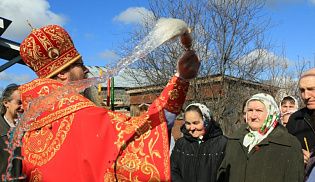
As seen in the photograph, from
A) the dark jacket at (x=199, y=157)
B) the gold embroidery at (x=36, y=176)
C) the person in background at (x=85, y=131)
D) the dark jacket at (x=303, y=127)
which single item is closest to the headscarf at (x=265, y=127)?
the dark jacket at (x=303, y=127)

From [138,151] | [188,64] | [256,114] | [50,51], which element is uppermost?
[50,51]

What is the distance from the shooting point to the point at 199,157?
4.99m

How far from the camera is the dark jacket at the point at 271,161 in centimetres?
410

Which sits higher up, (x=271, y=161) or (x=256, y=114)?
(x=256, y=114)

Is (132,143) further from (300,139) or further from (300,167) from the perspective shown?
(300,139)

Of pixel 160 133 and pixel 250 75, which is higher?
pixel 250 75

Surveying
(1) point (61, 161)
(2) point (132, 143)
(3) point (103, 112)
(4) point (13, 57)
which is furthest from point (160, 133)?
(4) point (13, 57)

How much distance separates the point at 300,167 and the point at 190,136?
58.2 inches

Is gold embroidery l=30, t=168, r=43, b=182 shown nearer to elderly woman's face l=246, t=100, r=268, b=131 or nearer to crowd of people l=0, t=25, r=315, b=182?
crowd of people l=0, t=25, r=315, b=182

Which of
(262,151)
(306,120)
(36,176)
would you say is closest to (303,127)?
(306,120)

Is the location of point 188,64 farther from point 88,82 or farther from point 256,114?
point 256,114

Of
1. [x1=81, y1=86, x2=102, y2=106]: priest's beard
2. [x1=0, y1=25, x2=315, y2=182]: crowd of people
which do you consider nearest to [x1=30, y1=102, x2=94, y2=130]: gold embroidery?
[x1=0, y1=25, x2=315, y2=182]: crowd of people

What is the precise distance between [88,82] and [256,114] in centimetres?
265

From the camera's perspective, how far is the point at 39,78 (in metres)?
2.47
